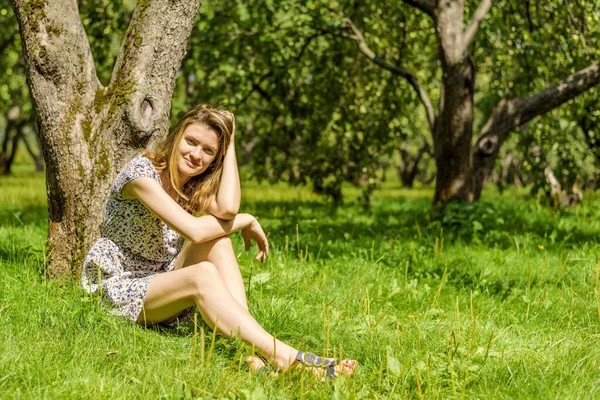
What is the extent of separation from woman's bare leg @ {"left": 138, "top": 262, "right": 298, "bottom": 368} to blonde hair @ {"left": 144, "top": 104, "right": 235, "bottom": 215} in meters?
0.52

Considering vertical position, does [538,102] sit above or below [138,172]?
Result: above

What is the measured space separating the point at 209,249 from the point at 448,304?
178cm

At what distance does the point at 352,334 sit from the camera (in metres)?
3.28

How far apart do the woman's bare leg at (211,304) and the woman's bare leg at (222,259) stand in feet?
0.49

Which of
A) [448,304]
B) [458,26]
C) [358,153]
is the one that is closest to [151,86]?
[448,304]

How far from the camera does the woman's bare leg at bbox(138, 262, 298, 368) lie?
9.75 ft

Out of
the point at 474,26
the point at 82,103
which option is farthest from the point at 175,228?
the point at 474,26

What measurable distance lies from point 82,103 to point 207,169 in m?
0.94

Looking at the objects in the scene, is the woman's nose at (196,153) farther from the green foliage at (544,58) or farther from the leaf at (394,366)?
the green foliage at (544,58)

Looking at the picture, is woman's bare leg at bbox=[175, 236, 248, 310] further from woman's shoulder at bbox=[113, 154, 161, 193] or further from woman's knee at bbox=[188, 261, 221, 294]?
woman's shoulder at bbox=[113, 154, 161, 193]

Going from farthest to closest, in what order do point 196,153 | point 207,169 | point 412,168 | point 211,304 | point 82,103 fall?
point 412,168 → point 82,103 → point 207,169 → point 196,153 → point 211,304

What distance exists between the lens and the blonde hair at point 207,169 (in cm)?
355

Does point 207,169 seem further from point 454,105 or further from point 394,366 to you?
point 454,105

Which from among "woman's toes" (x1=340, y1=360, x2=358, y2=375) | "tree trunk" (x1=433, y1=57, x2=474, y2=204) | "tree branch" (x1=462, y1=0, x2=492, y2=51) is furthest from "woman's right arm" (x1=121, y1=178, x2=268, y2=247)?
"tree branch" (x1=462, y1=0, x2=492, y2=51)
